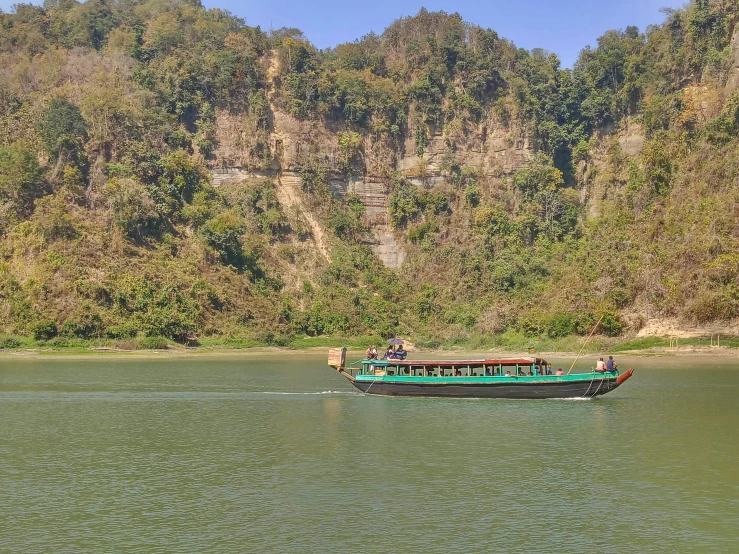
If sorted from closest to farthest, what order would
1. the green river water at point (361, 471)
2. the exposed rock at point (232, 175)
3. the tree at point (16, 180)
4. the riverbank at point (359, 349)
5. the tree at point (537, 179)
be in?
the green river water at point (361, 471)
the riverbank at point (359, 349)
the tree at point (16, 180)
the exposed rock at point (232, 175)
the tree at point (537, 179)

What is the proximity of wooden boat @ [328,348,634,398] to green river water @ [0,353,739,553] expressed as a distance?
0.90 meters

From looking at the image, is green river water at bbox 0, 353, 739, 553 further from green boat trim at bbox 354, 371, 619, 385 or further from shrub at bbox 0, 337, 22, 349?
shrub at bbox 0, 337, 22, 349

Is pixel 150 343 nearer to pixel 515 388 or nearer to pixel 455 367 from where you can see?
pixel 455 367

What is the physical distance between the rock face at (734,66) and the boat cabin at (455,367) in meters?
57.4

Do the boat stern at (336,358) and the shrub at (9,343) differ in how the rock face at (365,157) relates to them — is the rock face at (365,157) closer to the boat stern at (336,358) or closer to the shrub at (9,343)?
the shrub at (9,343)

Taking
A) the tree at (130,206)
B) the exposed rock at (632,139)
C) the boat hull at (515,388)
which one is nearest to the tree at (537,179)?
the exposed rock at (632,139)

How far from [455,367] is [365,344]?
39197 mm

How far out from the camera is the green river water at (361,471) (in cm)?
2030

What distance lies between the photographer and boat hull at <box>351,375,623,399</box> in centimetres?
4209

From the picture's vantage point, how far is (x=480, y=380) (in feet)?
141

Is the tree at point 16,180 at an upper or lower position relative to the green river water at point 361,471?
upper

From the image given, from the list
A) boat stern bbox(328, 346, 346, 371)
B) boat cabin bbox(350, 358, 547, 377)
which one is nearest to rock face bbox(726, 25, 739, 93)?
boat cabin bbox(350, 358, 547, 377)

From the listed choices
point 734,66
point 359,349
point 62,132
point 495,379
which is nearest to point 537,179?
point 734,66

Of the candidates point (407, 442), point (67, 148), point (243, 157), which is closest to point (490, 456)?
point (407, 442)
